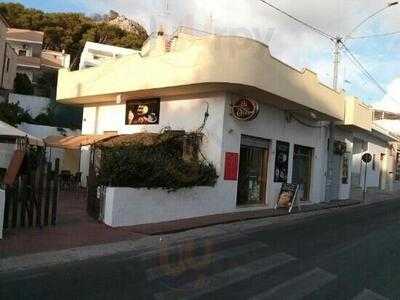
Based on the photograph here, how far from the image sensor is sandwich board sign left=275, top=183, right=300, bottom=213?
21703 mm

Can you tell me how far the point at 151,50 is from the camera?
2242cm

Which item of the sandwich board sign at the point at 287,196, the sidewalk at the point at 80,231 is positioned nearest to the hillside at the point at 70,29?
the sandwich board sign at the point at 287,196

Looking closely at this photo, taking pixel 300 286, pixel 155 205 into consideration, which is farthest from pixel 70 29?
pixel 300 286

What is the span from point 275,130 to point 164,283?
50.0ft

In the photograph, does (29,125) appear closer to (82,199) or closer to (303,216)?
(82,199)

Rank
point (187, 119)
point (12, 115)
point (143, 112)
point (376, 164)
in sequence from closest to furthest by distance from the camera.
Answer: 1. point (187, 119)
2. point (143, 112)
3. point (12, 115)
4. point (376, 164)

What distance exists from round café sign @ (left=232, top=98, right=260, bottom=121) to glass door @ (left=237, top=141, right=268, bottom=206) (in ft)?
6.06

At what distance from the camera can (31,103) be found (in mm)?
40562

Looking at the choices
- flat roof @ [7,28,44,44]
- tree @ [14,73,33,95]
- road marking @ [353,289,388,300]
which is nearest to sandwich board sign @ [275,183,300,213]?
road marking @ [353,289,388,300]

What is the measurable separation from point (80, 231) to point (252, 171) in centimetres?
1014

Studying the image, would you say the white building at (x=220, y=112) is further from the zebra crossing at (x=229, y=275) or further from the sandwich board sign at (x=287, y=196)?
the zebra crossing at (x=229, y=275)

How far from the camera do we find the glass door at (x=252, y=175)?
70.1 ft

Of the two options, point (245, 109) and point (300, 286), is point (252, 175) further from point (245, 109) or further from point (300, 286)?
point (300, 286)

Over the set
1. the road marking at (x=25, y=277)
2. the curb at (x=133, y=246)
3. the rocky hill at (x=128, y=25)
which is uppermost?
the rocky hill at (x=128, y=25)
